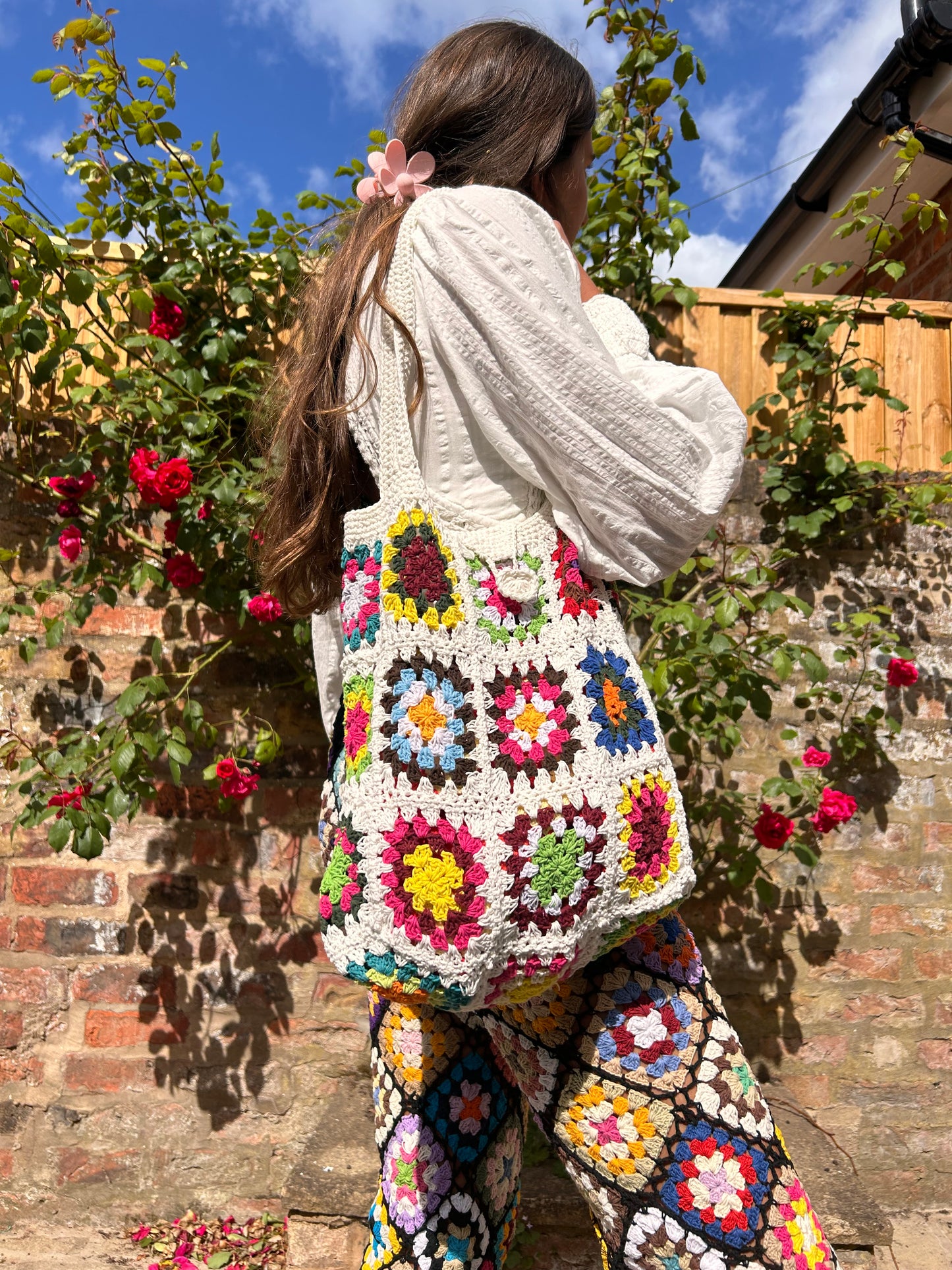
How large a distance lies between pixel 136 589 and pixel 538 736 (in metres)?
1.53

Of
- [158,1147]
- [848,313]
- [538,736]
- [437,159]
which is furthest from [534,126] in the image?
[158,1147]

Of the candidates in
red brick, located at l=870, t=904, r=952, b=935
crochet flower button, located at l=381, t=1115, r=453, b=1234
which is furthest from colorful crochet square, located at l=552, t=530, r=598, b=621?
red brick, located at l=870, t=904, r=952, b=935

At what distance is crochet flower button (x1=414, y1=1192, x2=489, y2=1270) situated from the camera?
1.12 metres

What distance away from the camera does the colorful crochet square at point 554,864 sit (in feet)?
2.74

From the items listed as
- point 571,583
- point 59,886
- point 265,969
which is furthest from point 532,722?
point 59,886

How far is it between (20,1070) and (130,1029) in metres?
0.28

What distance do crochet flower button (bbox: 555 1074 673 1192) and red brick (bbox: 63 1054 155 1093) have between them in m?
1.68

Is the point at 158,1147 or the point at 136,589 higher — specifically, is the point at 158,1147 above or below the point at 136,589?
below

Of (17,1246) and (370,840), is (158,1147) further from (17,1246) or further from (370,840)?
(370,840)

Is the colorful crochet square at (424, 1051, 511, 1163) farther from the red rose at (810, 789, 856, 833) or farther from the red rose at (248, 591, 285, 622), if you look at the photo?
the red rose at (810, 789, 856, 833)

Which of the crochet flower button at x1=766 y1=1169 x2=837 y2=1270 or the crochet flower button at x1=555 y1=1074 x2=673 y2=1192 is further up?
the crochet flower button at x1=555 y1=1074 x2=673 y2=1192

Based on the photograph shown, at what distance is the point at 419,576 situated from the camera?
0.89m

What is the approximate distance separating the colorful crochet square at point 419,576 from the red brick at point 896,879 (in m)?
1.99

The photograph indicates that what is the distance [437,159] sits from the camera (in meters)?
1.09
